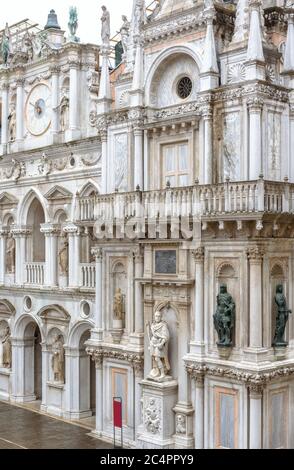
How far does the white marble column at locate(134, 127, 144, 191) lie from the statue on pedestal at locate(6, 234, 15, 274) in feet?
33.2

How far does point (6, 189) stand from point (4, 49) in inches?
248

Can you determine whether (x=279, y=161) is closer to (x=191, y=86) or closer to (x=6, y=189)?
(x=191, y=86)

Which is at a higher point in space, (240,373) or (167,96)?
(167,96)

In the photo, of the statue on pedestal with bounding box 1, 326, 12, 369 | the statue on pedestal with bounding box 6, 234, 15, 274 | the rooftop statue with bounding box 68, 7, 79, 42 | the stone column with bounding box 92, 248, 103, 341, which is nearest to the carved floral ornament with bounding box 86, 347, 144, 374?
the stone column with bounding box 92, 248, 103, 341

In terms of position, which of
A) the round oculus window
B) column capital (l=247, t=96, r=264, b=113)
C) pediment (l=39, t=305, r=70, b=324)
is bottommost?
pediment (l=39, t=305, r=70, b=324)

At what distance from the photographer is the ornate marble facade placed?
21.2 metres

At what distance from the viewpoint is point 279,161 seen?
2212 centimetres

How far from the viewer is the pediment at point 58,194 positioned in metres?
29.7

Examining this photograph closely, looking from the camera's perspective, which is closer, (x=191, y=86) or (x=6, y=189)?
(x=191, y=86)

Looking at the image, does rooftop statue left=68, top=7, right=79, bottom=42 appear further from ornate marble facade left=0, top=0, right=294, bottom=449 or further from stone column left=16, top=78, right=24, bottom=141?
stone column left=16, top=78, right=24, bottom=141

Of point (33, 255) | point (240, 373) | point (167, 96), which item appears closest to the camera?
point (240, 373)
